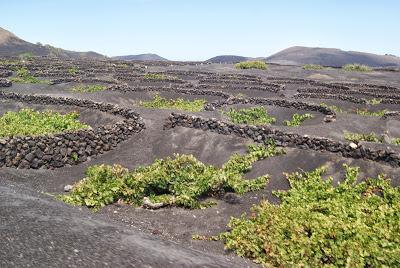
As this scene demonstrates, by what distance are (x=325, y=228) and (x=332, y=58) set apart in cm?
18148

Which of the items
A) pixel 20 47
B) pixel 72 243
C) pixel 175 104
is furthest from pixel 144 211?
pixel 20 47

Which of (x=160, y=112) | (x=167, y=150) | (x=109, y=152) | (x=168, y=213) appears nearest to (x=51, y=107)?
(x=160, y=112)

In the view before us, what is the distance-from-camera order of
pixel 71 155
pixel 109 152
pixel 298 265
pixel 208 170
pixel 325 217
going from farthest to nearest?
1. pixel 109 152
2. pixel 71 155
3. pixel 208 170
4. pixel 325 217
5. pixel 298 265

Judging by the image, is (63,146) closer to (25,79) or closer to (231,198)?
(231,198)

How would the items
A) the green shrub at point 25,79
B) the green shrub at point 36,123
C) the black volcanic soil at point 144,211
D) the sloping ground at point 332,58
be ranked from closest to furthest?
1. the black volcanic soil at point 144,211
2. the green shrub at point 36,123
3. the green shrub at point 25,79
4. the sloping ground at point 332,58

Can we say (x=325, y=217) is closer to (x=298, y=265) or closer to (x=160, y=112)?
(x=298, y=265)

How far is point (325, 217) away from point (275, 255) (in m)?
2.90

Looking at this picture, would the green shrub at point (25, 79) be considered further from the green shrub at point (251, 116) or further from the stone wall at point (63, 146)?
the stone wall at point (63, 146)

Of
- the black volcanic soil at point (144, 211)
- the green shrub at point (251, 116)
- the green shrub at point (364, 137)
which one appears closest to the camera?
the black volcanic soil at point (144, 211)

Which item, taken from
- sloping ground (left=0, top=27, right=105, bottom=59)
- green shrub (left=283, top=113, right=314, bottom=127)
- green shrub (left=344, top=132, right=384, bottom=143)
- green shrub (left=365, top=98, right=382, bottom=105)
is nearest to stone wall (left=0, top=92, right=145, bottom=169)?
green shrub (left=283, top=113, right=314, bottom=127)

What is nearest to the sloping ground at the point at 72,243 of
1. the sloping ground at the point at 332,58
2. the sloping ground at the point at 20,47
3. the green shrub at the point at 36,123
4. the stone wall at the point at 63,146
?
the stone wall at the point at 63,146

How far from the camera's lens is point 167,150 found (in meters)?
28.2

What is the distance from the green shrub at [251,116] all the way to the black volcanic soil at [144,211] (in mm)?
1172

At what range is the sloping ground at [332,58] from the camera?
590ft
